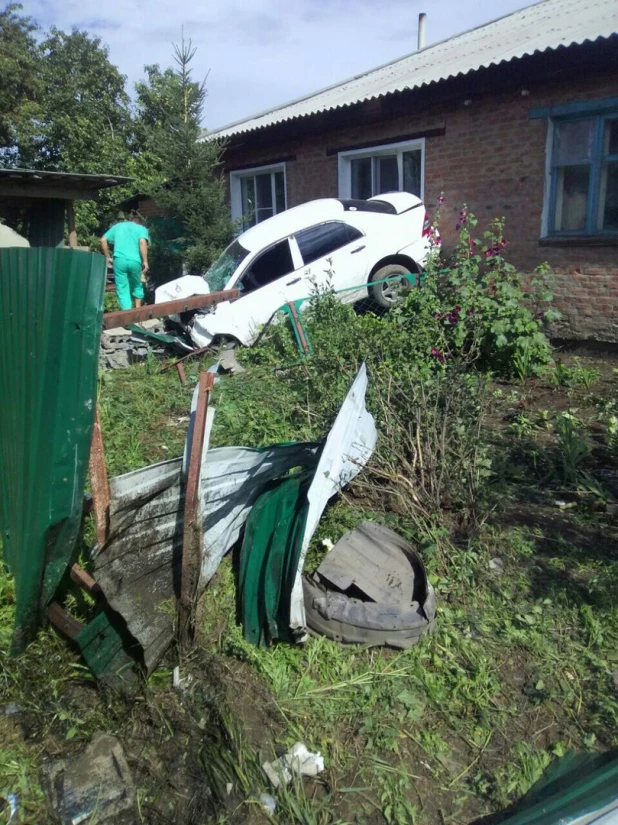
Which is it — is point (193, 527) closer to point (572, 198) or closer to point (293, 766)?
point (293, 766)

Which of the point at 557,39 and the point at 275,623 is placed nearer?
the point at 275,623

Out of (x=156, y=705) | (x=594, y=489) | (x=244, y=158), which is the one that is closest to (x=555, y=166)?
(x=594, y=489)

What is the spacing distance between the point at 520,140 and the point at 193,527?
752cm

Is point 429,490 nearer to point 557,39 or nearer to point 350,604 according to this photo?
point 350,604

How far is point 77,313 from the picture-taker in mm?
2607

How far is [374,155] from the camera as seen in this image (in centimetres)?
1064

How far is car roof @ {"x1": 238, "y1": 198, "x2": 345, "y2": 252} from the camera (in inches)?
320

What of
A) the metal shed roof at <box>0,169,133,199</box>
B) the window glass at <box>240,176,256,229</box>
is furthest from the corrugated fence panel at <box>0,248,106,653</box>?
the window glass at <box>240,176,256,229</box>

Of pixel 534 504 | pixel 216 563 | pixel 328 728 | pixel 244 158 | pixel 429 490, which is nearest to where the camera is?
pixel 328 728

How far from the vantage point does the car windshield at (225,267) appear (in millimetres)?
8086

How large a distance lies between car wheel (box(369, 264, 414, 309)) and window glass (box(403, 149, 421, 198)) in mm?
2260

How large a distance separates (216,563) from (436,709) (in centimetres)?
119

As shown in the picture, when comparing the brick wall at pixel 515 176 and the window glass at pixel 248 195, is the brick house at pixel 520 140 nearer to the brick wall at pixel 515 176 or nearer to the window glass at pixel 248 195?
the brick wall at pixel 515 176

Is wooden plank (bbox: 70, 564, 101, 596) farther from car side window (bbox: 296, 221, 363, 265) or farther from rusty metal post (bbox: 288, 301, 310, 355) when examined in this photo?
Answer: car side window (bbox: 296, 221, 363, 265)
